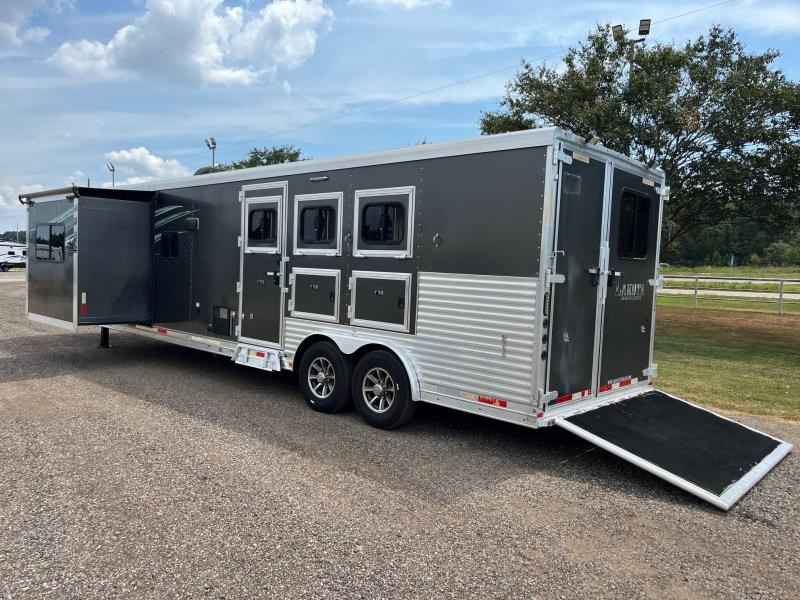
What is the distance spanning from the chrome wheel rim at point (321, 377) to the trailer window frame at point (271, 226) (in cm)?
142

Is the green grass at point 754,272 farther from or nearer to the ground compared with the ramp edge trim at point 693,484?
farther from the ground

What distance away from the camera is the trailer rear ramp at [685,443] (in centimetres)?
468

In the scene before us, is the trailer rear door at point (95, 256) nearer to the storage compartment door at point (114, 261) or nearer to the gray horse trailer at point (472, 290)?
the storage compartment door at point (114, 261)

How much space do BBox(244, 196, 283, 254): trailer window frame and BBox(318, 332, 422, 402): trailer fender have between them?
4.68 feet

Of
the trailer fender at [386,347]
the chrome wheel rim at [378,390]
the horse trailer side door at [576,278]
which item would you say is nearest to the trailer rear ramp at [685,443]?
the horse trailer side door at [576,278]

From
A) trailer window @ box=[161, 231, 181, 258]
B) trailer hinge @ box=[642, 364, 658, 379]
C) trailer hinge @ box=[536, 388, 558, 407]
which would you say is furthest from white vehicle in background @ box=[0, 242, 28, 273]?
trailer hinge @ box=[536, 388, 558, 407]

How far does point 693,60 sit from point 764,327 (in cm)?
687

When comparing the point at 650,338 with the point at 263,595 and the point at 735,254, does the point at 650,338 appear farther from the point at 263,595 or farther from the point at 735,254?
the point at 735,254

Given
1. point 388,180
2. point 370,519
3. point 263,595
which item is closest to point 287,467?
point 370,519

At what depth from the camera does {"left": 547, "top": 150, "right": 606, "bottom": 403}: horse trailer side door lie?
5.17m

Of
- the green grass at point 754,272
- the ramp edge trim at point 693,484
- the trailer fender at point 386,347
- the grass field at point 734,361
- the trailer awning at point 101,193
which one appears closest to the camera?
the ramp edge trim at point 693,484

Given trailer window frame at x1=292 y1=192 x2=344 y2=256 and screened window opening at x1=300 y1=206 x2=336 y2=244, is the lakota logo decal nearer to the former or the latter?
trailer window frame at x1=292 y1=192 x2=344 y2=256

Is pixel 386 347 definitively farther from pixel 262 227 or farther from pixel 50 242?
pixel 50 242

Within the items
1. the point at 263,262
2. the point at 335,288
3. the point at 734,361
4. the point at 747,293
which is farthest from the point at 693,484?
the point at 747,293
